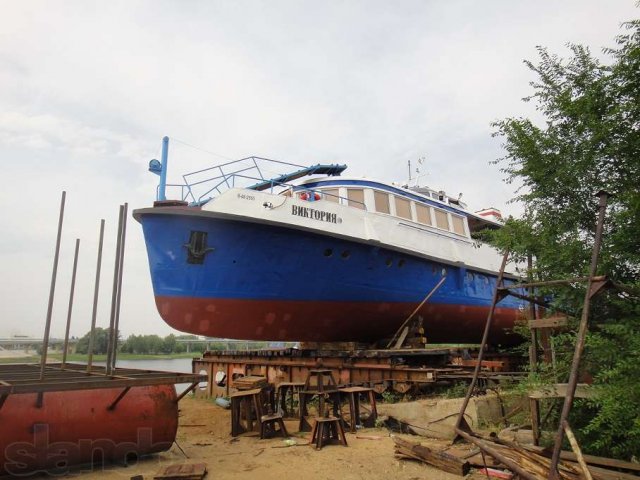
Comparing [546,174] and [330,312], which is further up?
[546,174]

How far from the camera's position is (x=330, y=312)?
418 inches

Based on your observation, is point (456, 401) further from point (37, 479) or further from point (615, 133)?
point (37, 479)

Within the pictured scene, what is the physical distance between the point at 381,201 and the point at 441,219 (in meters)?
2.55

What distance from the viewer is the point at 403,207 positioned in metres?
12.4

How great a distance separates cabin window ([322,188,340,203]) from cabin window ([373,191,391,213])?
3.31ft

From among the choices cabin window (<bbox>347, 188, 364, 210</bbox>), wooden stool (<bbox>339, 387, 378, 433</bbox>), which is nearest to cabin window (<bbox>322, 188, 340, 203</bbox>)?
cabin window (<bbox>347, 188, 364, 210</bbox>)

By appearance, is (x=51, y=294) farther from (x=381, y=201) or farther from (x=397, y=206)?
(x=397, y=206)

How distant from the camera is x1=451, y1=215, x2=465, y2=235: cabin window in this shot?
1396 centimetres

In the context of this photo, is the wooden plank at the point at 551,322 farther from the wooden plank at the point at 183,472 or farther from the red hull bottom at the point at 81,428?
the red hull bottom at the point at 81,428

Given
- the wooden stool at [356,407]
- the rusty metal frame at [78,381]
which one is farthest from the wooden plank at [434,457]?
the rusty metal frame at [78,381]

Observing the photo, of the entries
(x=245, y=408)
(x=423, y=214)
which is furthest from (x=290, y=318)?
(x=423, y=214)

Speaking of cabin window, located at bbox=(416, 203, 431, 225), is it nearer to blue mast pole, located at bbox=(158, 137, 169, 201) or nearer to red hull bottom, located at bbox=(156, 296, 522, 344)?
red hull bottom, located at bbox=(156, 296, 522, 344)

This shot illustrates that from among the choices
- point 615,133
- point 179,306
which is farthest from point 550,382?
point 179,306

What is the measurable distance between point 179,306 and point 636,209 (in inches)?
329
